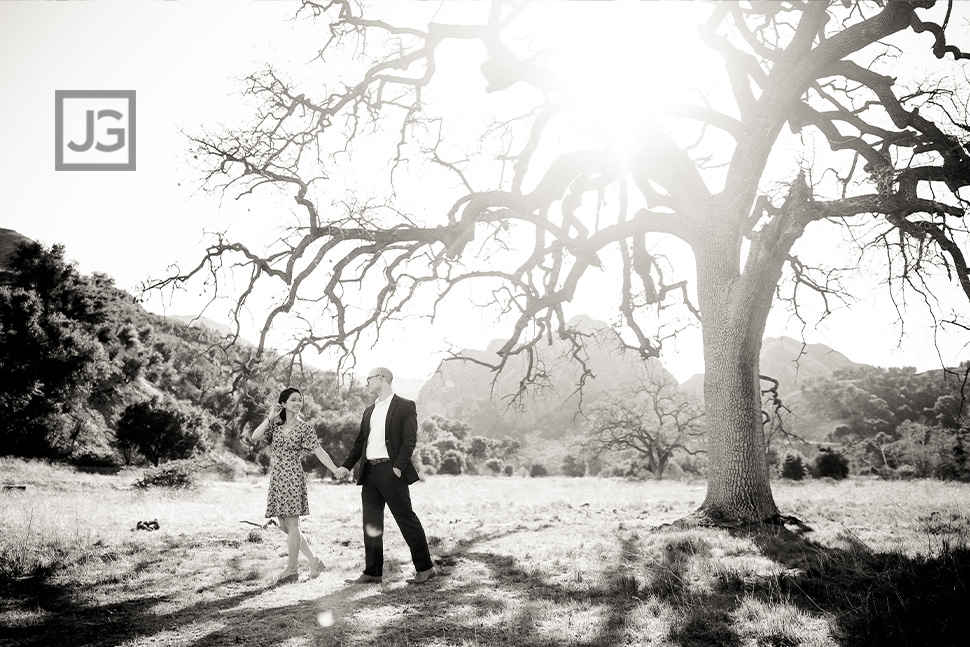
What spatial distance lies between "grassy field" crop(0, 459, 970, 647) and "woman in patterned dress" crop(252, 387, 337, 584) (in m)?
0.28

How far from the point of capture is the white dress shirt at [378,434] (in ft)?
17.6

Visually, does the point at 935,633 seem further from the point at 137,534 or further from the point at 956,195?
the point at 137,534

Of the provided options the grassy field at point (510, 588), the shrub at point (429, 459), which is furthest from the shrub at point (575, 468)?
the grassy field at point (510, 588)

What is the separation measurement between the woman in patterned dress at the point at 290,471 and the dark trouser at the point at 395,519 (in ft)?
1.67

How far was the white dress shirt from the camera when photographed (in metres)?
5.37

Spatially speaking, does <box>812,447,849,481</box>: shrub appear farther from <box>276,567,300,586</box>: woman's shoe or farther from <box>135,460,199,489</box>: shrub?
<box>276,567,300,586</box>: woman's shoe

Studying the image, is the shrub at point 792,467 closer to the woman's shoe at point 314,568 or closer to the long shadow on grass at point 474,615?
the long shadow on grass at point 474,615

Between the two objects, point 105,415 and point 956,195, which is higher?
point 956,195

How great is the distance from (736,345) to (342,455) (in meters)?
35.4

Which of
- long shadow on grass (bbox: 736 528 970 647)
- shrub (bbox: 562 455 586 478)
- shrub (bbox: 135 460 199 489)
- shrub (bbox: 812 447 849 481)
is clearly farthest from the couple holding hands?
shrub (bbox: 562 455 586 478)

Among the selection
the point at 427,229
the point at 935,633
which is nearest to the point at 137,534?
the point at 427,229

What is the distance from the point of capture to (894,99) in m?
8.71

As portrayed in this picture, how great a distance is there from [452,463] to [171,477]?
84.2 ft

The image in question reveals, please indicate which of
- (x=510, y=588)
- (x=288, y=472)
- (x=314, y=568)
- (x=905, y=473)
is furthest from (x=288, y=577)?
(x=905, y=473)
